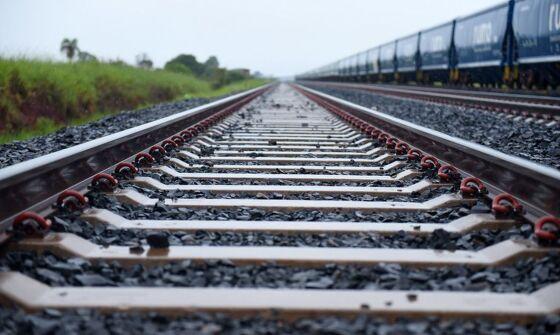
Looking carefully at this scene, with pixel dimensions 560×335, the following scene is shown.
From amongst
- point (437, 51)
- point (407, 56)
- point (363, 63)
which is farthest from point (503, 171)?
point (363, 63)

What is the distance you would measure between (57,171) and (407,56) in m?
24.2

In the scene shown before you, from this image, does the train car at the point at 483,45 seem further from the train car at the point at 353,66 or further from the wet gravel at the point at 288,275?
the train car at the point at 353,66

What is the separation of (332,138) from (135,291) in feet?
15.1

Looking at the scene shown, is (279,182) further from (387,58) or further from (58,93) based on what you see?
(387,58)

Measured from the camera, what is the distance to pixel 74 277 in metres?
1.87

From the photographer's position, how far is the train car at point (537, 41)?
11.8 metres

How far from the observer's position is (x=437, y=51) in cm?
2105

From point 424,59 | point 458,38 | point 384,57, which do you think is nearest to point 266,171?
point 458,38

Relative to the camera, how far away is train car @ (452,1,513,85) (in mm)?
15133

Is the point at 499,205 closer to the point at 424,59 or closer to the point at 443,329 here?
the point at 443,329

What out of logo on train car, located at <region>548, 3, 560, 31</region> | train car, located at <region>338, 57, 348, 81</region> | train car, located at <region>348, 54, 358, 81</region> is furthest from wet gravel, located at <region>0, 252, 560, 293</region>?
train car, located at <region>338, 57, 348, 81</region>

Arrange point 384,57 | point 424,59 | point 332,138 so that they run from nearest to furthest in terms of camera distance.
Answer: point 332,138
point 424,59
point 384,57

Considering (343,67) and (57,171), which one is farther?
(343,67)

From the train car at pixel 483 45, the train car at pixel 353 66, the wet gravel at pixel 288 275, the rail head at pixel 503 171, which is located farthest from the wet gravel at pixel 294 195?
the train car at pixel 353 66
